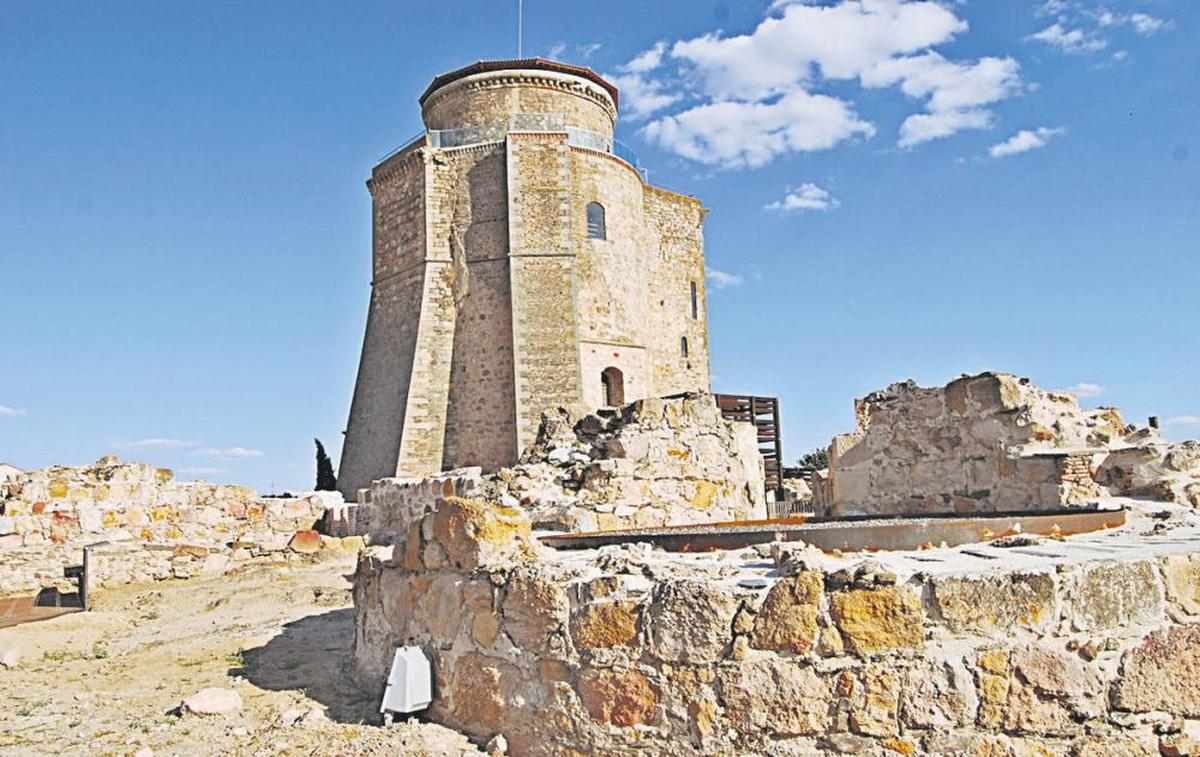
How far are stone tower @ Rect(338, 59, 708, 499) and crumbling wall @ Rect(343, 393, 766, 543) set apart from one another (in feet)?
47.1

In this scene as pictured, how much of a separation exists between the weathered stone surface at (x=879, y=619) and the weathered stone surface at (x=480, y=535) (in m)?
1.47

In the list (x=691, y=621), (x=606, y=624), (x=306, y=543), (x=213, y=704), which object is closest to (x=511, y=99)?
(x=306, y=543)

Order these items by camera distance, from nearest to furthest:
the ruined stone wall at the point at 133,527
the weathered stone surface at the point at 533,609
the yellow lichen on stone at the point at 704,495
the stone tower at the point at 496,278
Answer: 1. the weathered stone surface at the point at 533,609
2. the yellow lichen on stone at the point at 704,495
3. the ruined stone wall at the point at 133,527
4. the stone tower at the point at 496,278

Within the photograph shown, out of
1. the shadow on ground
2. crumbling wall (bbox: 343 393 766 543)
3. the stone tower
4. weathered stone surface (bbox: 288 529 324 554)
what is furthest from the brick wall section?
the shadow on ground

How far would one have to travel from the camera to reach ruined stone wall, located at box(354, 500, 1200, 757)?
293 centimetres

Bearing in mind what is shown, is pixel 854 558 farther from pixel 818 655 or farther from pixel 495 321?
pixel 495 321

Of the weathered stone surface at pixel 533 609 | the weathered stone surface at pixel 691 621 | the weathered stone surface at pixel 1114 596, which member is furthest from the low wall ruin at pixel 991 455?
the weathered stone surface at pixel 533 609

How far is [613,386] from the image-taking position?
937 inches

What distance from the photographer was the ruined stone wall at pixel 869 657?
115 inches

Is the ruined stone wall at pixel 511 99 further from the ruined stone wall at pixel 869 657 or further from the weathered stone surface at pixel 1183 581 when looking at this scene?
the weathered stone surface at pixel 1183 581

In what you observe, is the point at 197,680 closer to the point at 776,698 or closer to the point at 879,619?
the point at 776,698

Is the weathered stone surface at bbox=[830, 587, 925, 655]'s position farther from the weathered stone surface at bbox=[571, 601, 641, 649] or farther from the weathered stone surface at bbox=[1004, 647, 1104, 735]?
the weathered stone surface at bbox=[571, 601, 641, 649]

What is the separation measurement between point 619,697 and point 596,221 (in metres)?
21.8

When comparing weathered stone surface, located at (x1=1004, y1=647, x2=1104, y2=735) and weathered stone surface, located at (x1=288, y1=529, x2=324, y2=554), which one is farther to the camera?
weathered stone surface, located at (x1=288, y1=529, x2=324, y2=554)
